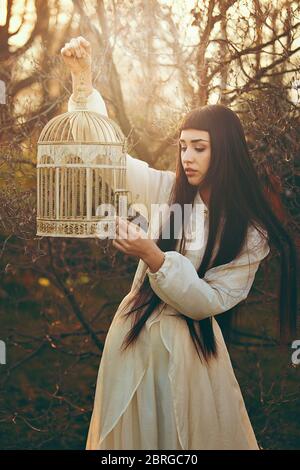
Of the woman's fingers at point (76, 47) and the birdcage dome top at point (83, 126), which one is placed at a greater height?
the woman's fingers at point (76, 47)

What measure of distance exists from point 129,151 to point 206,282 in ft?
4.66

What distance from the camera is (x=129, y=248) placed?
218 centimetres

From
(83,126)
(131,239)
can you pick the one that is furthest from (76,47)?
(131,239)

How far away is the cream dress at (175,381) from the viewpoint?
7.86ft

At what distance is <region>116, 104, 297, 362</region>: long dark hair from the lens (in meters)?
2.44

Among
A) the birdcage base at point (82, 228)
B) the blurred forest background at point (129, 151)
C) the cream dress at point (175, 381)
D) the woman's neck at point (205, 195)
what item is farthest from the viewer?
the blurred forest background at point (129, 151)

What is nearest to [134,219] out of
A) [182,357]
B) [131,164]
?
[131,164]

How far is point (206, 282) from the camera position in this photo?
7.97ft

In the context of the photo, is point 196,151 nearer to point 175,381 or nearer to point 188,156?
point 188,156

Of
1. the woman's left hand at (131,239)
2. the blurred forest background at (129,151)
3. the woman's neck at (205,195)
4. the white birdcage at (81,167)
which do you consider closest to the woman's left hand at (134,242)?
the woman's left hand at (131,239)

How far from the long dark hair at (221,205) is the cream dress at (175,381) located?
1.1 inches

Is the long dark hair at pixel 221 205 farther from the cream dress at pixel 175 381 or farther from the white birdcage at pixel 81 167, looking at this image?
the white birdcage at pixel 81 167

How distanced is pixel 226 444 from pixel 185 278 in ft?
2.02

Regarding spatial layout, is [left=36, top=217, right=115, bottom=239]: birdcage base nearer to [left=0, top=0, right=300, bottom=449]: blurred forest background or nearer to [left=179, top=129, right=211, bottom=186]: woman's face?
Result: [left=179, top=129, right=211, bottom=186]: woman's face
